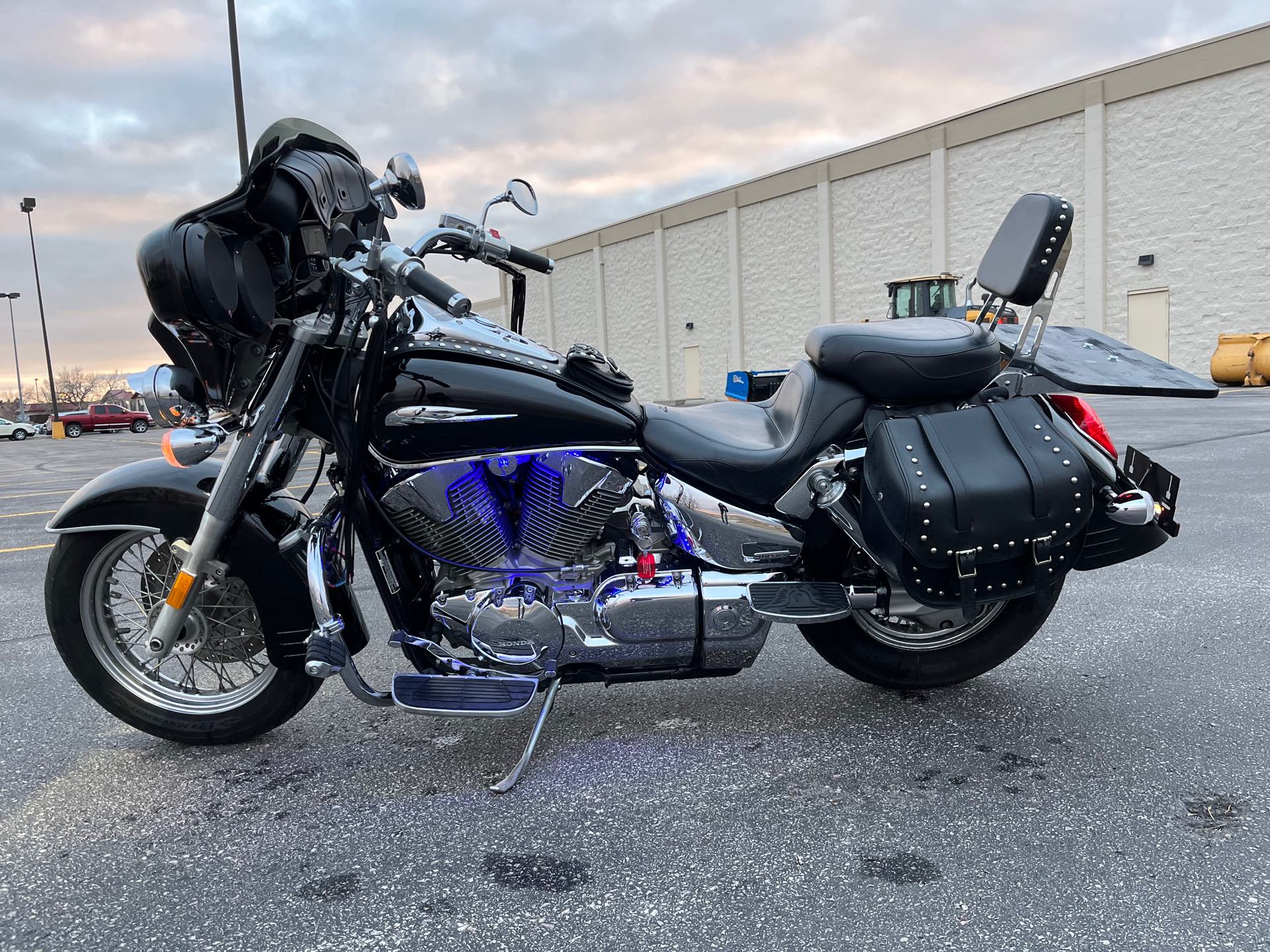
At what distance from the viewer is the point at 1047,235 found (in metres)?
2.25

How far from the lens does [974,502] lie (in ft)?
6.92

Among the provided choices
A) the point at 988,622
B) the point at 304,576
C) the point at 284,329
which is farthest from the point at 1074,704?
the point at 284,329

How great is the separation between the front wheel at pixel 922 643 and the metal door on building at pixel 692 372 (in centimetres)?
3103

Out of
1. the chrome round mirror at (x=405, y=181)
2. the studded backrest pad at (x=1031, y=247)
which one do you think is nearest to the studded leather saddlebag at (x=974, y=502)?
the studded backrest pad at (x=1031, y=247)

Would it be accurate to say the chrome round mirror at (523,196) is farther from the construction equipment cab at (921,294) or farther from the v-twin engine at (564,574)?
the construction equipment cab at (921,294)

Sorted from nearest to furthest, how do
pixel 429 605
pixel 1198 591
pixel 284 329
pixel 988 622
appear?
pixel 284 329 → pixel 429 605 → pixel 988 622 → pixel 1198 591

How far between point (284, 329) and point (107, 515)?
822 mm

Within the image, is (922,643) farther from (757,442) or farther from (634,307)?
(634,307)

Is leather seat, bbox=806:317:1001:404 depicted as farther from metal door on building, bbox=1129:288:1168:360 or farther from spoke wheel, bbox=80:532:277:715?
metal door on building, bbox=1129:288:1168:360

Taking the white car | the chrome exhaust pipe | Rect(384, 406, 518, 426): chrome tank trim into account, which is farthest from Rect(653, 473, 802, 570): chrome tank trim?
the white car

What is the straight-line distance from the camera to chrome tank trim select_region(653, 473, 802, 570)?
7.69ft

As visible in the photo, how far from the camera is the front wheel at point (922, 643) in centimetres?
266

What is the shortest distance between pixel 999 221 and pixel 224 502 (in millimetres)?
26779

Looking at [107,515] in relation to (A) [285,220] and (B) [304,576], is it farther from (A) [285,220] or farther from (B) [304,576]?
(A) [285,220]
